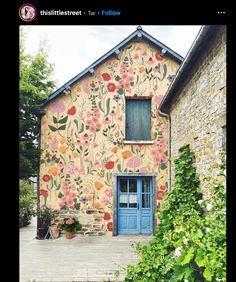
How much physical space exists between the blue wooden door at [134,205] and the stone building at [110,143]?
0.10 feet

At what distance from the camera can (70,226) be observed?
24.5ft

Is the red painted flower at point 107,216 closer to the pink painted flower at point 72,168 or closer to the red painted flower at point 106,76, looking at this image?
the pink painted flower at point 72,168

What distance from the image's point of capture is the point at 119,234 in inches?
307

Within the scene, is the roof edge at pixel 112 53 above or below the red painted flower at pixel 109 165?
above

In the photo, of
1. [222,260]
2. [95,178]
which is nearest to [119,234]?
[95,178]

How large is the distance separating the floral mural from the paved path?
3.43 ft

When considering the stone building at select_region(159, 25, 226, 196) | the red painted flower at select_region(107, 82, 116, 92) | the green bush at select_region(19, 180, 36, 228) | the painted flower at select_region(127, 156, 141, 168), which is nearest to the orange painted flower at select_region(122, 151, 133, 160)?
the painted flower at select_region(127, 156, 141, 168)

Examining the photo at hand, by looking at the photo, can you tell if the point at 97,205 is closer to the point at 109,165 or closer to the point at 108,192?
the point at 108,192

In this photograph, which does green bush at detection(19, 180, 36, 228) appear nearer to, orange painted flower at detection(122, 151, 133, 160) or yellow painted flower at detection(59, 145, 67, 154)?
yellow painted flower at detection(59, 145, 67, 154)

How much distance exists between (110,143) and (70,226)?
278 cm
